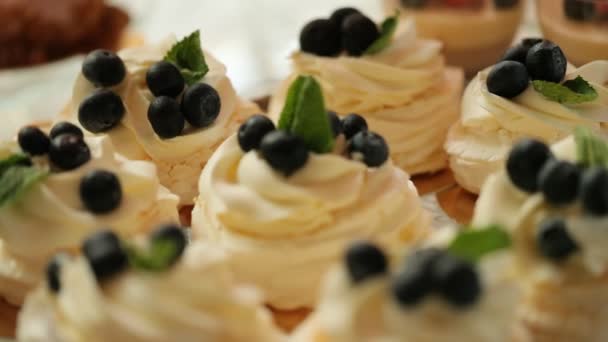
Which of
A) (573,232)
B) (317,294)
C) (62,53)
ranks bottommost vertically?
(62,53)

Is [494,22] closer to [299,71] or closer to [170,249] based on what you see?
[299,71]

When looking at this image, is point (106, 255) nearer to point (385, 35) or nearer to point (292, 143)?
point (292, 143)

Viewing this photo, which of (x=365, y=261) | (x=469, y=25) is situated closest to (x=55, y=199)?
(x=365, y=261)

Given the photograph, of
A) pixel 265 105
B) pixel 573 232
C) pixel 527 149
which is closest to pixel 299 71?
pixel 265 105

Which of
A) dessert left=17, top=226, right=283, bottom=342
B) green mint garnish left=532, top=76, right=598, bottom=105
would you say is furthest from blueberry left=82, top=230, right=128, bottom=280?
green mint garnish left=532, top=76, right=598, bottom=105

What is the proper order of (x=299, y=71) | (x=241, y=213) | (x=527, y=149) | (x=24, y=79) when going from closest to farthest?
(x=527, y=149)
(x=241, y=213)
(x=299, y=71)
(x=24, y=79)
